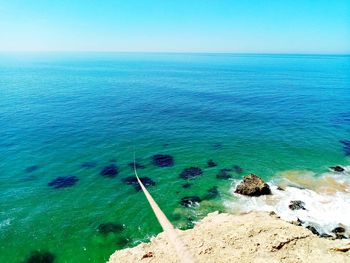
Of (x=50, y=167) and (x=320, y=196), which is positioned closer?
(x=320, y=196)

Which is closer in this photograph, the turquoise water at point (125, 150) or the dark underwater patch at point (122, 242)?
the dark underwater patch at point (122, 242)

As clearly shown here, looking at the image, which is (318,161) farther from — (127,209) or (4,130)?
(4,130)

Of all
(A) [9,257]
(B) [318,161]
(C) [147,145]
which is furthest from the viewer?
(C) [147,145]

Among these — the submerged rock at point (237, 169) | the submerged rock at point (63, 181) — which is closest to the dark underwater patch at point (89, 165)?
the submerged rock at point (63, 181)

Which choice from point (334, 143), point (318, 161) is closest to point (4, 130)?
point (318, 161)

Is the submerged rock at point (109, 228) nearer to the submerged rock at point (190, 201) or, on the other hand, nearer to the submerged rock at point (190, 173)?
the submerged rock at point (190, 201)
